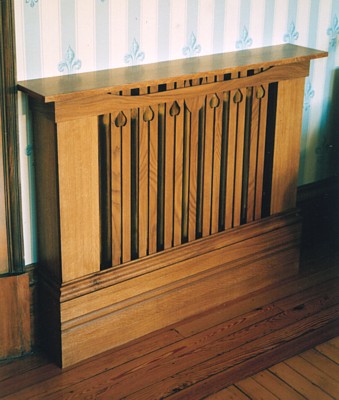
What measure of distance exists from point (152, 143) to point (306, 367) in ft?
2.95

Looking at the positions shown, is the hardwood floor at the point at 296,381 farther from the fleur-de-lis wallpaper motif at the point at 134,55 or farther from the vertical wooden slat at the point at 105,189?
the fleur-de-lis wallpaper motif at the point at 134,55

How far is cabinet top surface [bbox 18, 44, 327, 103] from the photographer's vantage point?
6.90 feet

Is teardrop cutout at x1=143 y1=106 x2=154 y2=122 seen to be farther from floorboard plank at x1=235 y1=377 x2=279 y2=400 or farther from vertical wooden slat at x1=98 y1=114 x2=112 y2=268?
floorboard plank at x1=235 y1=377 x2=279 y2=400

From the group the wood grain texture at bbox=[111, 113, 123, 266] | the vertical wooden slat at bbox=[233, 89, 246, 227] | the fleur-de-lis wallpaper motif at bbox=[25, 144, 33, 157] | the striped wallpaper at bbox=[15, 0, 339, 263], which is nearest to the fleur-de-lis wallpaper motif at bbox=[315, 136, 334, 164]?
the striped wallpaper at bbox=[15, 0, 339, 263]

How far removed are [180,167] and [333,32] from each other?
0.97m

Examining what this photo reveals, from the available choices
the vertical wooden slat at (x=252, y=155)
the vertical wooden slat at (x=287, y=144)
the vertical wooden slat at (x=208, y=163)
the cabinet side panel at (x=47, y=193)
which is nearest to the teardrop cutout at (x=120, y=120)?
the cabinet side panel at (x=47, y=193)

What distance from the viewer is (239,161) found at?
266 centimetres

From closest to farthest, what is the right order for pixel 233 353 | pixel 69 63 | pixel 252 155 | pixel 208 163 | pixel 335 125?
pixel 69 63 < pixel 233 353 < pixel 208 163 < pixel 252 155 < pixel 335 125

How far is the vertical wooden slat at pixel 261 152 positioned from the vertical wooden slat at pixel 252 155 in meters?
0.02

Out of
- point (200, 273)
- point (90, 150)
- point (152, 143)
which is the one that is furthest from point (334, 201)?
point (90, 150)

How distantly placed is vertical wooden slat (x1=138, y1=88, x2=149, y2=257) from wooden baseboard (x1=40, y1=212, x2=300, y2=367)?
2.7 inches

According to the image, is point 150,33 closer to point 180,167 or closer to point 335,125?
point 180,167

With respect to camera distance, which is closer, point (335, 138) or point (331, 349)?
point (331, 349)

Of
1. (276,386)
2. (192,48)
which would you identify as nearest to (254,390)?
(276,386)
